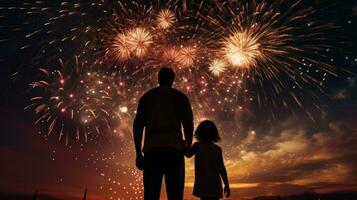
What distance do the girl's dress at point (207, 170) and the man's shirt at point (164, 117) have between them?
178 centimetres

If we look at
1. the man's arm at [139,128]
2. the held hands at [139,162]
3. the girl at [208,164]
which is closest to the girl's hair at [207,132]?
the girl at [208,164]

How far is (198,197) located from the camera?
5.94 meters

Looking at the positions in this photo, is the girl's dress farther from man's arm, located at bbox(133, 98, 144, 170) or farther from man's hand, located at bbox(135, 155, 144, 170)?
man's hand, located at bbox(135, 155, 144, 170)

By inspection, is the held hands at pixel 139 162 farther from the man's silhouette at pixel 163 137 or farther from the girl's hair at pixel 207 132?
the girl's hair at pixel 207 132

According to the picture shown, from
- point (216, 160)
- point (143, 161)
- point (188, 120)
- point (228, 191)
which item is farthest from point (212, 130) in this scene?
point (143, 161)

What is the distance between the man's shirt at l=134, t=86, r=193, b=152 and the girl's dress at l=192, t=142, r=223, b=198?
5.85 feet

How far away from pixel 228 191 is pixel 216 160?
1.79 feet

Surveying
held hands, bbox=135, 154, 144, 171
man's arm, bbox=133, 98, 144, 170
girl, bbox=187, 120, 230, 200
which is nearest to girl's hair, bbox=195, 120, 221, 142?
girl, bbox=187, 120, 230, 200

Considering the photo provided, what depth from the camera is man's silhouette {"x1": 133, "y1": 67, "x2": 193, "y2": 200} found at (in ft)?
13.2

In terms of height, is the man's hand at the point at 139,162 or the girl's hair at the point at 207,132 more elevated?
the girl's hair at the point at 207,132

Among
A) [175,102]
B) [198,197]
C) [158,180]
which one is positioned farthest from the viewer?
[198,197]

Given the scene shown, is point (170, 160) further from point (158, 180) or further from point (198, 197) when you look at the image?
point (198, 197)

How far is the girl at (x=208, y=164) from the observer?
19.5ft

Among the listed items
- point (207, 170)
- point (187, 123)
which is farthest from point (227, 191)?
point (187, 123)
